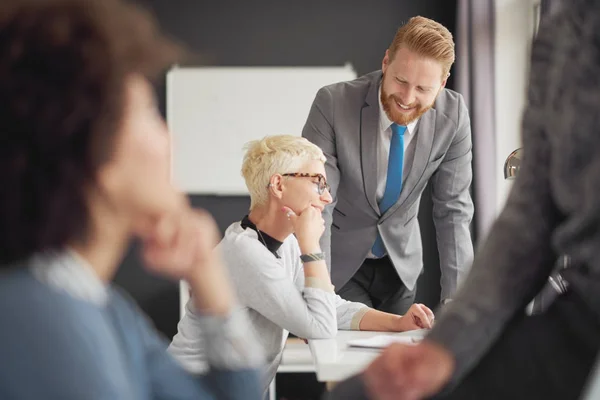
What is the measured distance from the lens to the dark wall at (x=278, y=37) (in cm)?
542

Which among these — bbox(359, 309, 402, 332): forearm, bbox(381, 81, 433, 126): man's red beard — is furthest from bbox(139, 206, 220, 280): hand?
bbox(381, 81, 433, 126): man's red beard

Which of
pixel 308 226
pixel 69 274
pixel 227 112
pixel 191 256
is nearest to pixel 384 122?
pixel 308 226

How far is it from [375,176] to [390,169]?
0.07 m

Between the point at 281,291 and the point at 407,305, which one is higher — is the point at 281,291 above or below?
above

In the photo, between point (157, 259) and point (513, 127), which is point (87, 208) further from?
point (513, 127)

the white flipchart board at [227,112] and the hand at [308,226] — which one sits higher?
the hand at [308,226]

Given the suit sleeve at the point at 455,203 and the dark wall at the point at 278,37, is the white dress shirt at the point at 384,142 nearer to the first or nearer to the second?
the suit sleeve at the point at 455,203

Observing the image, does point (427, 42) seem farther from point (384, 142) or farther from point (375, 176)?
point (375, 176)

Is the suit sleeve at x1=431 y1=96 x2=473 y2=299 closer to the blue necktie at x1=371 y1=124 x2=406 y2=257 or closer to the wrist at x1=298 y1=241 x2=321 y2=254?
the blue necktie at x1=371 y1=124 x2=406 y2=257

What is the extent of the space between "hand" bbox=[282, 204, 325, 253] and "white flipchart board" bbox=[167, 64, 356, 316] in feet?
9.83

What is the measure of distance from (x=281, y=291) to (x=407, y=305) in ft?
3.53

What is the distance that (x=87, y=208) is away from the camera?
2.35 ft

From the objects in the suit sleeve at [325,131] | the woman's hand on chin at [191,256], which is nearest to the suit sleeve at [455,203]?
the suit sleeve at [325,131]

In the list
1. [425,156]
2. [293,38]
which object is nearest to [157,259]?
[425,156]
